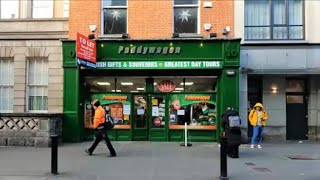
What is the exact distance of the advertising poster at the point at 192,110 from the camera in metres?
17.6

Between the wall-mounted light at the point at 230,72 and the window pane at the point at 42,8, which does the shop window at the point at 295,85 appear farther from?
the window pane at the point at 42,8

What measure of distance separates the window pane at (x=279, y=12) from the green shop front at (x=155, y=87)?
2490 mm

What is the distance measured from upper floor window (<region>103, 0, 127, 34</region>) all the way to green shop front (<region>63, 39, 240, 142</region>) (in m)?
0.84

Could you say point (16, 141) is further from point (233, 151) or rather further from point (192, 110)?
point (233, 151)

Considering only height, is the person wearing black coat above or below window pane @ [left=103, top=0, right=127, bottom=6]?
below

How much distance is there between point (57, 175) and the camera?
404 inches

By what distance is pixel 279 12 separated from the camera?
1805 cm

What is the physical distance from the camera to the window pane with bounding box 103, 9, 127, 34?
17734 mm

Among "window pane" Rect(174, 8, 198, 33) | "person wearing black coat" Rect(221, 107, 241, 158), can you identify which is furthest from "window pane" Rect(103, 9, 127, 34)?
"person wearing black coat" Rect(221, 107, 241, 158)

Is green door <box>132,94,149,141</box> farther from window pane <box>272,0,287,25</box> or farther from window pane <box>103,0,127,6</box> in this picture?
window pane <box>272,0,287,25</box>

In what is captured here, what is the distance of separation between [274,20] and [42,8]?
985cm

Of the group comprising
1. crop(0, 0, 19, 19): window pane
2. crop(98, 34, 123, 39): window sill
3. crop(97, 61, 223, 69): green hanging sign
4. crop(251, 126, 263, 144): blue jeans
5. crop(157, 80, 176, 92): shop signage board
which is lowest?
crop(251, 126, 263, 144): blue jeans

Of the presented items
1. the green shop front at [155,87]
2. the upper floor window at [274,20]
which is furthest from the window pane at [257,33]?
the green shop front at [155,87]

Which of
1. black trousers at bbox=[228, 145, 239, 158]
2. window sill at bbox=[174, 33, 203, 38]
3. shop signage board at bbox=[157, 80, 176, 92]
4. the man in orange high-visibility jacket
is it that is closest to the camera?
the man in orange high-visibility jacket
